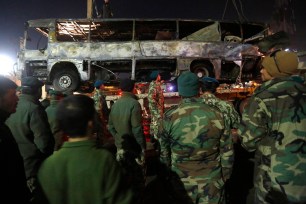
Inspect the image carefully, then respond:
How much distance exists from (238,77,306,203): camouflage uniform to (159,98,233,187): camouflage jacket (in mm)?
262

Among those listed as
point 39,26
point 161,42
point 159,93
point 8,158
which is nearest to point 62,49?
point 39,26

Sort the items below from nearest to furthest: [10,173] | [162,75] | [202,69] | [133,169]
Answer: [10,173] < [133,169] < [162,75] < [202,69]

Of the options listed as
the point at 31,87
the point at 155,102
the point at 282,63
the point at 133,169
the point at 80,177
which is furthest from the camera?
the point at 155,102

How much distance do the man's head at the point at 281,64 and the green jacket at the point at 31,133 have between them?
2.32m

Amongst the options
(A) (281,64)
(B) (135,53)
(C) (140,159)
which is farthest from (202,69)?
(A) (281,64)

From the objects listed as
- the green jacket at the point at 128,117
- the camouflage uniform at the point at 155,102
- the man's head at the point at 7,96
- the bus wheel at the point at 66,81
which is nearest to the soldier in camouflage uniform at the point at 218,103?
the green jacket at the point at 128,117

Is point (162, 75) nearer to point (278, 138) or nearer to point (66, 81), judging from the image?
point (66, 81)

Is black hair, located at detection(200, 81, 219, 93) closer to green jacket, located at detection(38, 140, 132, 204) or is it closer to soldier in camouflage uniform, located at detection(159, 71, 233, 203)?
Answer: soldier in camouflage uniform, located at detection(159, 71, 233, 203)

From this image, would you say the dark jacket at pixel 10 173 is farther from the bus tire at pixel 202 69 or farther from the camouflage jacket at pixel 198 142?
the bus tire at pixel 202 69

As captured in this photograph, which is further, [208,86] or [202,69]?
[202,69]

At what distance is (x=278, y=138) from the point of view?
2062mm

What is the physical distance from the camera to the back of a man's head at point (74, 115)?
1489mm

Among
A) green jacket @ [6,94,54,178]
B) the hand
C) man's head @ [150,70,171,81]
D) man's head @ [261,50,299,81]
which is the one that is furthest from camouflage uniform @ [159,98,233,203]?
man's head @ [150,70,171,81]

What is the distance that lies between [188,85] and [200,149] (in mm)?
554
